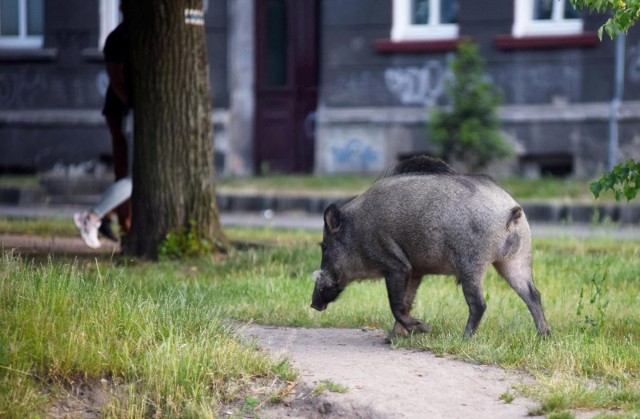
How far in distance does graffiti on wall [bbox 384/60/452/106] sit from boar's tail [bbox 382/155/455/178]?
11242 millimetres

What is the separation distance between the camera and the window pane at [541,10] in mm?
17781

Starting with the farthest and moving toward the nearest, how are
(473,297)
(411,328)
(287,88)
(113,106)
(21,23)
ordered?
(21,23)
(287,88)
(113,106)
(411,328)
(473,297)

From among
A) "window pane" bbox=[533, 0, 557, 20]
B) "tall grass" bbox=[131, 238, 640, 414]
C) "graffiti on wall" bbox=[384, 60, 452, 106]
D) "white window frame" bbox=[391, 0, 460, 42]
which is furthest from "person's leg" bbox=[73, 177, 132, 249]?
"window pane" bbox=[533, 0, 557, 20]

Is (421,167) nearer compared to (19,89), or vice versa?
(421,167)

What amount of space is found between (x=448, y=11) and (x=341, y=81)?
1927mm

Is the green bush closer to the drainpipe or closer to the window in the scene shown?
the drainpipe

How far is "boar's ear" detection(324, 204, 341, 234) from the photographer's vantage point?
6.53 metres

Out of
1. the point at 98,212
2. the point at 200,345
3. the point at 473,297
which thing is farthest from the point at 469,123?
the point at 200,345

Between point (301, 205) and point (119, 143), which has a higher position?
point (119, 143)

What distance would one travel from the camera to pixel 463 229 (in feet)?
20.1

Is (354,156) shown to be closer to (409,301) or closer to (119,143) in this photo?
(119,143)

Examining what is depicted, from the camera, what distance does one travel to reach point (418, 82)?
18078 millimetres

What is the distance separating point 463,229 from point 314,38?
13.5 m

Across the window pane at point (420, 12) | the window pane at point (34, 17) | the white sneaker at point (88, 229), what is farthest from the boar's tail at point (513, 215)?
the window pane at point (34, 17)
